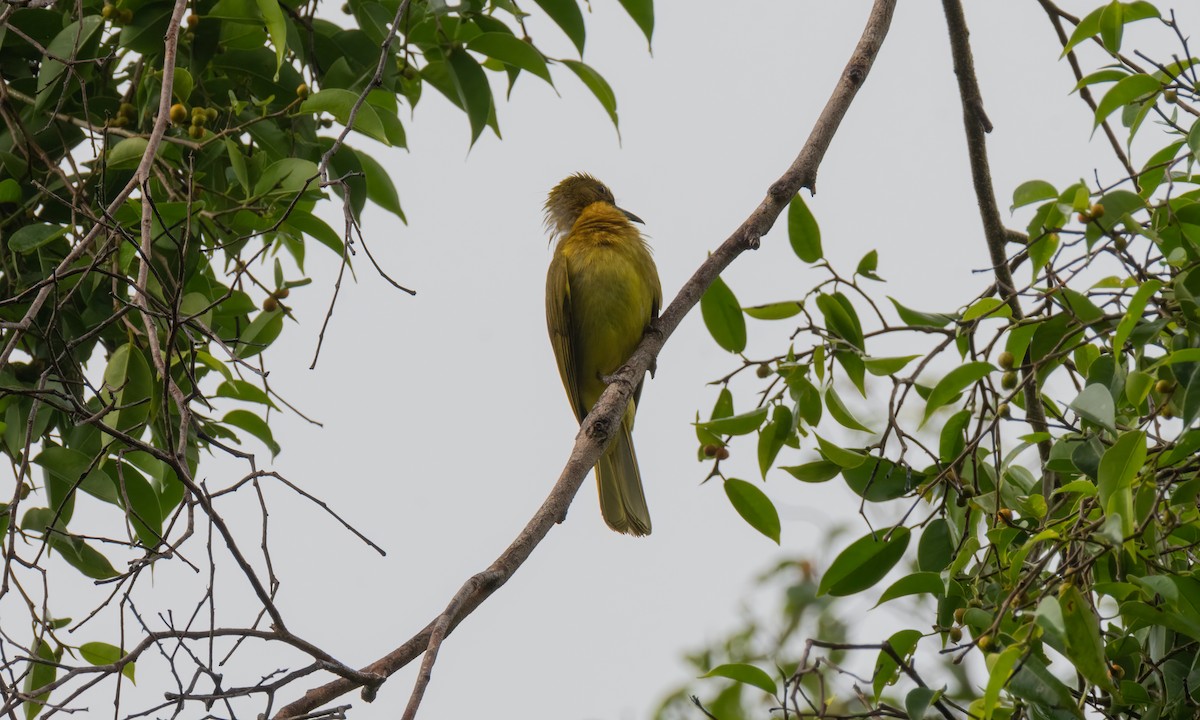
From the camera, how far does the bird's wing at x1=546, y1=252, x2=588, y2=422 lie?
4555 mm

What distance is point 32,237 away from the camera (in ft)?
7.68

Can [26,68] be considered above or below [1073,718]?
above

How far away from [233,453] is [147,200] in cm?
44

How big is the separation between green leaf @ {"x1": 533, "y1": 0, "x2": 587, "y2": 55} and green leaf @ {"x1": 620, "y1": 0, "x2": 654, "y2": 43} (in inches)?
4.3

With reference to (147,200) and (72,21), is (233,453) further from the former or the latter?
(72,21)

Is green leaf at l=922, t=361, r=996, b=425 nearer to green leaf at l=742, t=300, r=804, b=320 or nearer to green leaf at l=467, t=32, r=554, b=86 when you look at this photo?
green leaf at l=742, t=300, r=804, b=320

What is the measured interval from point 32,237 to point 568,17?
1253mm

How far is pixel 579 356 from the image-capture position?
4.66 meters

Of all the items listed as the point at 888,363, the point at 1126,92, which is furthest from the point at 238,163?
the point at 1126,92

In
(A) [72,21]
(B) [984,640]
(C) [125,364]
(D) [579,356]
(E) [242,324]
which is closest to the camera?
(B) [984,640]

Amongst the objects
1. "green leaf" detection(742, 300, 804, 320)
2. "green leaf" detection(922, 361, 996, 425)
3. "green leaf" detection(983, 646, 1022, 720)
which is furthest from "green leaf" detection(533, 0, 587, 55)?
"green leaf" detection(983, 646, 1022, 720)

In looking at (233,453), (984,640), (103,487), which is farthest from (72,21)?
(984,640)

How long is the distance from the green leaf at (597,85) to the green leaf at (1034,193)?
111 cm

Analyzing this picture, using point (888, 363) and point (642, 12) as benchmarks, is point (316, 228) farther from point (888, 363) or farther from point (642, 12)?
point (888, 363)
